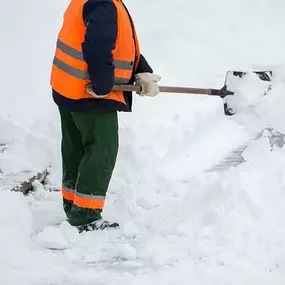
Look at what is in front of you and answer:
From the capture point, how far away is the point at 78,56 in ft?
12.0

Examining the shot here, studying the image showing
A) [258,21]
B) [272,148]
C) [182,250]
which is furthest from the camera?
[258,21]

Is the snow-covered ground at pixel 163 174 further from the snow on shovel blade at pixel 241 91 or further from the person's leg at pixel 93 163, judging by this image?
the person's leg at pixel 93 163

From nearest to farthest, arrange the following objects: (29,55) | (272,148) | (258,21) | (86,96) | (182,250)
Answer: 1. (182,250)
2. (86,96)
3. (272,148)
4. (29,55)
5. (258,21)

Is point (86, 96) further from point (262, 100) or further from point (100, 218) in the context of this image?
point (262, 100)

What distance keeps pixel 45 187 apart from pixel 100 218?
0.91 m

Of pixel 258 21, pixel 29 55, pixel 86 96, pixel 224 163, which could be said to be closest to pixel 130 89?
pixel 86 96

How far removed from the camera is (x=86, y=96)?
3719mm

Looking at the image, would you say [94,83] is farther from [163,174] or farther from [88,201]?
[163,174]

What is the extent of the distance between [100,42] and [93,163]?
749 mm

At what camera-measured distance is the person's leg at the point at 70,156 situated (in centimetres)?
406

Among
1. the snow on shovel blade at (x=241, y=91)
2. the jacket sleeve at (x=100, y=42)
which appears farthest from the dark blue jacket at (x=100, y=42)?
the snow on shovel blade at (x=241, y=91)

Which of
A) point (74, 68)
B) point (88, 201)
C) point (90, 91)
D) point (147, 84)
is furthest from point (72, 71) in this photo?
point (88, 201)

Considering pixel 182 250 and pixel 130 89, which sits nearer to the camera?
pixel 182 250

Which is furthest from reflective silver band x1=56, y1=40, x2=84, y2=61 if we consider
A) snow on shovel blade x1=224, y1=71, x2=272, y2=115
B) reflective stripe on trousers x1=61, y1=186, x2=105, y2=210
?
snow on shovel blade x1=224, y1=71, x2=272, y2=115
